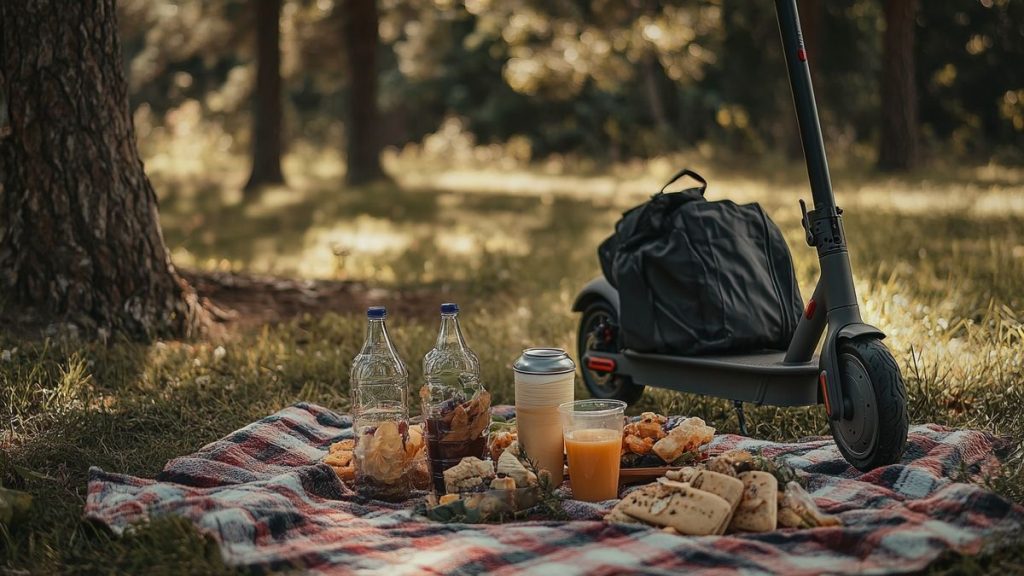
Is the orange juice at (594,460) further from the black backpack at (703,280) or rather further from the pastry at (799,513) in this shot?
the black backpack at (703,280)

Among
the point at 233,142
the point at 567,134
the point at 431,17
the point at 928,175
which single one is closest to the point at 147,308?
the point at 928,175

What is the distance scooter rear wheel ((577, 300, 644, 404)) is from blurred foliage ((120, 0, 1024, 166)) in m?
9.38

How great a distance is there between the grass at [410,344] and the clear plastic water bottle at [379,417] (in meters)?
0.65

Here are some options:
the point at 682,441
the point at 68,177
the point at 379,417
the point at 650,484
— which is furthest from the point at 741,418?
the point at 68,177

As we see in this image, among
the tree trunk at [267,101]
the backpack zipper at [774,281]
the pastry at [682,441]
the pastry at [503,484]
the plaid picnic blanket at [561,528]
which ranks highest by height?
the tree trunk at [267,101]

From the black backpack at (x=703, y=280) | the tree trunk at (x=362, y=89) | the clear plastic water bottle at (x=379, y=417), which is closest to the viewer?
the clear plastic water bottle at (x=379, y=417)

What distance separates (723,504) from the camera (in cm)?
288

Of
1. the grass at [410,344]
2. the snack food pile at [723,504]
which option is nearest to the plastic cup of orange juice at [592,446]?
the snack food pile at [723,504]

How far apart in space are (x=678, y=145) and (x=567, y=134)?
3205mm

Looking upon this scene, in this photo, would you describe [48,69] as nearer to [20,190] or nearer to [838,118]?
[20,190]

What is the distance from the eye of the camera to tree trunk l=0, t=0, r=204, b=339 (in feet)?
16.1

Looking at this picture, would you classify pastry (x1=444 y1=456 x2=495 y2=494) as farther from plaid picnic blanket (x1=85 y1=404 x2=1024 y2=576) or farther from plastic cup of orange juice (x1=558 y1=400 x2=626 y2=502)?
plastic cup of orange juice (x1=558 y1=400 x2=626 y2=502)

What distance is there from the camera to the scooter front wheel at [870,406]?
319 cm

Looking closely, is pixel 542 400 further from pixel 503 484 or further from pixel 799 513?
pixel 799 513
